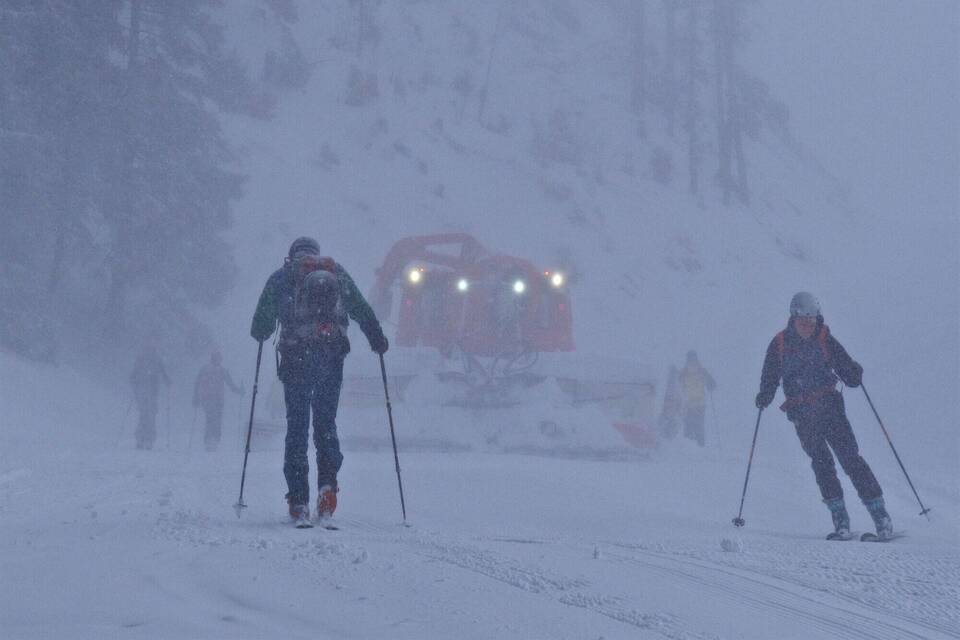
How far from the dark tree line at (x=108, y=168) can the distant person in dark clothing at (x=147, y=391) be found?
3179 millimetres

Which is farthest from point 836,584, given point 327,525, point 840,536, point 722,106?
point 722,106

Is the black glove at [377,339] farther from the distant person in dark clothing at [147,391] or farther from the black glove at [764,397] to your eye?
the distant person in dark clothing at [147,391]

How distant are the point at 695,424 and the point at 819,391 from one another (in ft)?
41.8

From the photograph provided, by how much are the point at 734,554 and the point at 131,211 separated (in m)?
20.6

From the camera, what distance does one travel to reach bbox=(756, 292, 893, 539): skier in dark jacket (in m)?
7.28

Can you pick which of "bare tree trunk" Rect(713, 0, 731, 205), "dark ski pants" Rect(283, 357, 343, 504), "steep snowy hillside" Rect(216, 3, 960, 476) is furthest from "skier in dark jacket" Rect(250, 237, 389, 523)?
"bare tree trunk" Rect(713, 0, 731, 205)

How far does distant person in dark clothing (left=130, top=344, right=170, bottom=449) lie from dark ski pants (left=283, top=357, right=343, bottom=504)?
12.5m

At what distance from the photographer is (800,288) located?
40.0 metres

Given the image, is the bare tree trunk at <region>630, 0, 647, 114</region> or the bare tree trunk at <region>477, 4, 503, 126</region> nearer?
the bare tree trunk at <region>477, 4, 503, 126</region>

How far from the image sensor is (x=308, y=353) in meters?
6.09

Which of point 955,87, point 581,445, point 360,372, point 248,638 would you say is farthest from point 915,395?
point 955,87

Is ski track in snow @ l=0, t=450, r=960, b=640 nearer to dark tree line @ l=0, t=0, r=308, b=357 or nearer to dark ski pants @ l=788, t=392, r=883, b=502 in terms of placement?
dark ski pants @ l=788, t=392, r=883, b=502

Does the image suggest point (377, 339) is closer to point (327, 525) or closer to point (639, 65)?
point (327, 525)

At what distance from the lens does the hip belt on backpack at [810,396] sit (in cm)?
734
